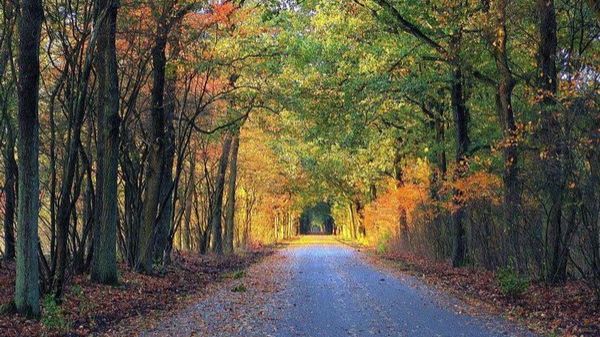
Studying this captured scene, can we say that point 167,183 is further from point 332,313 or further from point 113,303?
point 332,313

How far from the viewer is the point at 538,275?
50.2 feet

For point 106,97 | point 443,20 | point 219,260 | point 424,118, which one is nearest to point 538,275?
point 443,20

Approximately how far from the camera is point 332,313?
495 inches

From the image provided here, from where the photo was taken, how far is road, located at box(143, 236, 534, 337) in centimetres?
1030

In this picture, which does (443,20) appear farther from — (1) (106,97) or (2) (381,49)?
(1) (106,97)

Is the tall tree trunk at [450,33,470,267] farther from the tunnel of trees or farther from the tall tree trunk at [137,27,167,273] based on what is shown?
the tunnel of trees

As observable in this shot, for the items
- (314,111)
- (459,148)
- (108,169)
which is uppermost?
(314,111)

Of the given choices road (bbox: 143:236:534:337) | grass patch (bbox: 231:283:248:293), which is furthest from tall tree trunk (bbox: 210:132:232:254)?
grass patch (bbox: 231:283:248:293)

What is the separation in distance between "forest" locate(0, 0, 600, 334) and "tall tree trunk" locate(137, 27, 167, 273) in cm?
5

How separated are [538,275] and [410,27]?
7478mm

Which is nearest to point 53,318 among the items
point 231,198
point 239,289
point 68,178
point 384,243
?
point 68,178

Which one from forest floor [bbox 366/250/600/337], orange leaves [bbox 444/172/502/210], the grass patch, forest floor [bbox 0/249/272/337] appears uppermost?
orange leaves [bbox 444/172/502/210]

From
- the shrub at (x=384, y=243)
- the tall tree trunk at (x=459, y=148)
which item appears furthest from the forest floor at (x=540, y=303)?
the shrub at (x=384, y=243)

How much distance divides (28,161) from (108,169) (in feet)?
17.1
